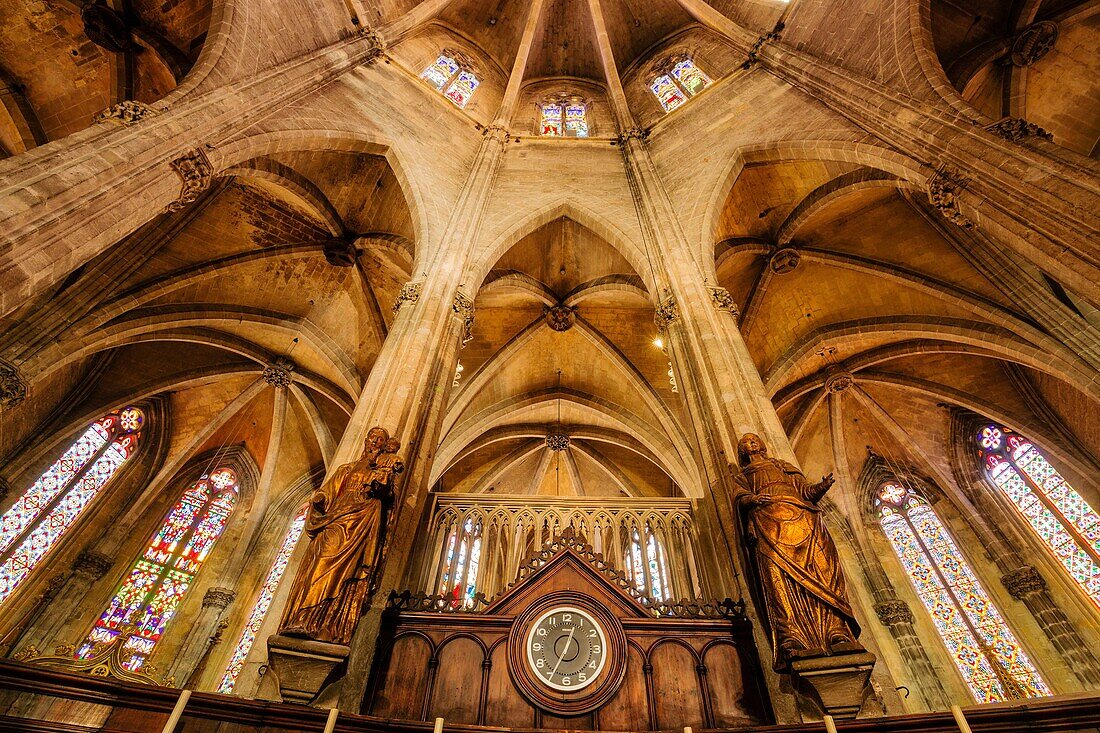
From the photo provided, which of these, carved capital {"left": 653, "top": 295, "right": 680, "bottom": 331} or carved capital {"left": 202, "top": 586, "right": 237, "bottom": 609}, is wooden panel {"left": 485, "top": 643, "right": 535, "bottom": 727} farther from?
carved capital {"left": 202, "top": 586, "right": 237, "bottom": 609}

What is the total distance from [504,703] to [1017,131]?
24.1 feet

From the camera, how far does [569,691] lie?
4.48m

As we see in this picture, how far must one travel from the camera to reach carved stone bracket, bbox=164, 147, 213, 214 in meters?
5.52

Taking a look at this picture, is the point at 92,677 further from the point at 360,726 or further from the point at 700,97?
the point at 700,97

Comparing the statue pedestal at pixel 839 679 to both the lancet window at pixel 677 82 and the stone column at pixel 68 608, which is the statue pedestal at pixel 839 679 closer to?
the lancet window at pixel 677 82

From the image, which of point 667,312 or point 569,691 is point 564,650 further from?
point 667,312

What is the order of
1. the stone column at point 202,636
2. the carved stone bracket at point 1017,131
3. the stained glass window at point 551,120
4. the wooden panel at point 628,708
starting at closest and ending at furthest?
the wooden panel at point 628,708 → the carved stone bracket at point 1017,131 → the stone column at point 202,636 → the stained glass window at point 551,120

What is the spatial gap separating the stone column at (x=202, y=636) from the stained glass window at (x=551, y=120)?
498 inches

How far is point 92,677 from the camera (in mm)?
3275

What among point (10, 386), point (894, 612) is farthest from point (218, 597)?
point (894, 612)

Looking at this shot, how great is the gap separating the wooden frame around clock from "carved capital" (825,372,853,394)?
1010cm

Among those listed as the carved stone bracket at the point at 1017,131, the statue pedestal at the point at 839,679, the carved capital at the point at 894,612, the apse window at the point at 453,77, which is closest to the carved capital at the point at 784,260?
the carved stone bracket at the point at 1017,131

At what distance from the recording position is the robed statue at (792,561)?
4023 mm

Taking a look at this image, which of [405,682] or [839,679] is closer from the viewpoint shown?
[839,679]
